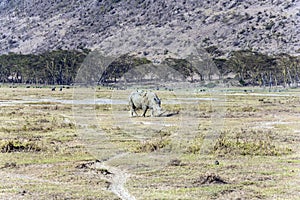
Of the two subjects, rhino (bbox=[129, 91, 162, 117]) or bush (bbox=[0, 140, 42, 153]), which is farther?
rhino (bbox=[129, 91, 162, 117])

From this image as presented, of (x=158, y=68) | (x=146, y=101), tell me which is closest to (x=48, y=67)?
(x=158, y=68)

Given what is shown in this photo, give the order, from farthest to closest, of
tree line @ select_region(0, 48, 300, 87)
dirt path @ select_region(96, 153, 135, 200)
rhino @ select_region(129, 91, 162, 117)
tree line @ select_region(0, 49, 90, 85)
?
1. tree line @ select_region(0, 49, 90, 85)
2. tree line @ select_region(0, 48, 300, 87)
3. rhino @ select_region(129, 91, 162, 117)
4. dirt path @ select_region(96, 153, 135, 200)

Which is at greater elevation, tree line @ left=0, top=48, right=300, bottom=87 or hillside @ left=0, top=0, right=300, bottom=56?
hillside @ left=0, top=0, right=300, bottom=56

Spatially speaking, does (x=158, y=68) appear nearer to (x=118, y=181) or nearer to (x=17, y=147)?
(x=17, y=147)

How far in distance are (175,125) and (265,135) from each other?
22.9 ft

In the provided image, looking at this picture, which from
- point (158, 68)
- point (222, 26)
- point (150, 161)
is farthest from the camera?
point (222, 26)

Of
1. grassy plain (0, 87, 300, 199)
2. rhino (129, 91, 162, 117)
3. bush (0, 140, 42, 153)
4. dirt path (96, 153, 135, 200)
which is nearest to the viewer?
dirt path (96, 153, 135, 200)

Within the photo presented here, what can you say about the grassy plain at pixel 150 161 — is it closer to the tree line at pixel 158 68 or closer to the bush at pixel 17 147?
the bush at pixel 17 147

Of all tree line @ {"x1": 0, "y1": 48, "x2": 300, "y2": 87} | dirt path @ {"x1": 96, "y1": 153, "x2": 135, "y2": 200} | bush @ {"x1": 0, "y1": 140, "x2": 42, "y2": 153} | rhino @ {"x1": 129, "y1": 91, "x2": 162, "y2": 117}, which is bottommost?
dirt path @ {"x1": 96, "y1": 153, "x2": 135, "y2": 200}

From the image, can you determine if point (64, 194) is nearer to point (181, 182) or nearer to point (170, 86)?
point (181, 182)

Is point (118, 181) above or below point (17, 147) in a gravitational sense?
below

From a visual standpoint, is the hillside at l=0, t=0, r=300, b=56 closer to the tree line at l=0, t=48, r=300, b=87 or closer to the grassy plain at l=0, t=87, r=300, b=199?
the tree line at l=0, t=48, r=300, b=87

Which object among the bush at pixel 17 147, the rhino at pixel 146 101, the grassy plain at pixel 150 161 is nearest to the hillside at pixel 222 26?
the rhino at pixel 146 101

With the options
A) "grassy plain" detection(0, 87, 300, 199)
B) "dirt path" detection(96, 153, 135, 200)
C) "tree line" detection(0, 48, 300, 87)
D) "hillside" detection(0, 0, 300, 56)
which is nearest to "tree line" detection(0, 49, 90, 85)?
"tree line" detection(0, 48, 300, 87)
